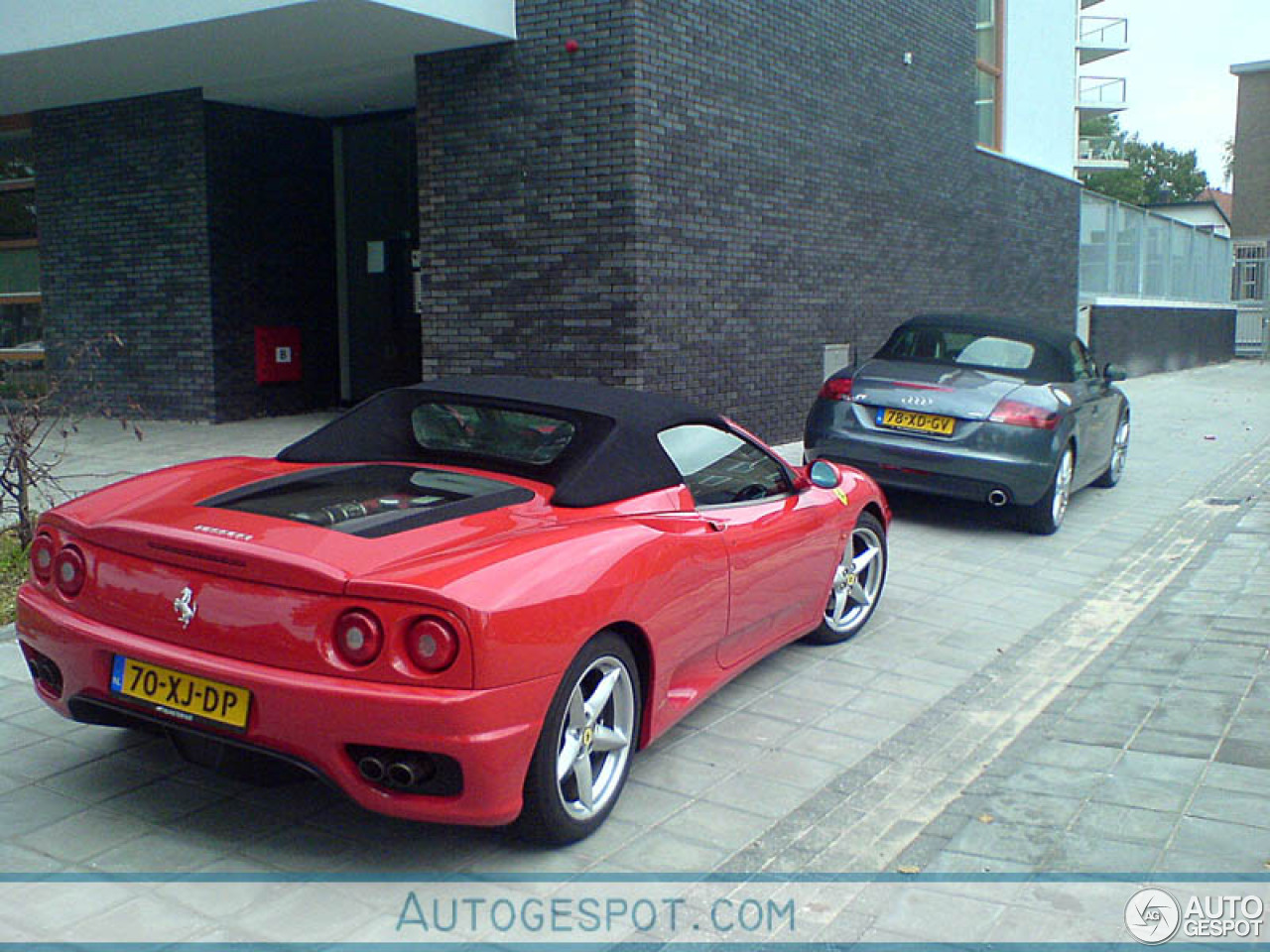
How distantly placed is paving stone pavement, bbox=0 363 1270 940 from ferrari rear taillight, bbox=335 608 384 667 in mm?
669

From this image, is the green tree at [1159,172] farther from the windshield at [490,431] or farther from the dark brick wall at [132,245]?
the windshield at [490,431]

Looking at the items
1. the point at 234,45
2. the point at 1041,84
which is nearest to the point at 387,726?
the point at 234,45

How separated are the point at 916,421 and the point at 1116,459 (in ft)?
11.1

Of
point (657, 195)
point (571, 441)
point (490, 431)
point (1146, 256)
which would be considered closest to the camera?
point (571, 441)

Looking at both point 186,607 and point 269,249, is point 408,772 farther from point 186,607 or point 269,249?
point 269,249

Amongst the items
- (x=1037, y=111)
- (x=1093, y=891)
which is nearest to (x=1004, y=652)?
(x=1093, y=891)

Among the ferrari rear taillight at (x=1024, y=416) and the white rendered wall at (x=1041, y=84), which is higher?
the white rendered wall at (x=1041, y=84)

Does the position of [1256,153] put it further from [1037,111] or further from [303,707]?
[303,707]

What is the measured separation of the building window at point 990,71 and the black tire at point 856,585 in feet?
44.0

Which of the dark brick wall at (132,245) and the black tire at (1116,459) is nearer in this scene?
the black tire at (1116,459)

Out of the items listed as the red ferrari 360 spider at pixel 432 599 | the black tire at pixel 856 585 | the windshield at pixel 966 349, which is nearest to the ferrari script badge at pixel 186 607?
the red ferrari 360 spider at pixel 432 599

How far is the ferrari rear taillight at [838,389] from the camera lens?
349 inches

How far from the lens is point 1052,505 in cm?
865

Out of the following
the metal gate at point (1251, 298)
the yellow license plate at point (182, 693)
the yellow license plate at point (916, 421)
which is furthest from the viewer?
the metal gate at point (1251, 298)
